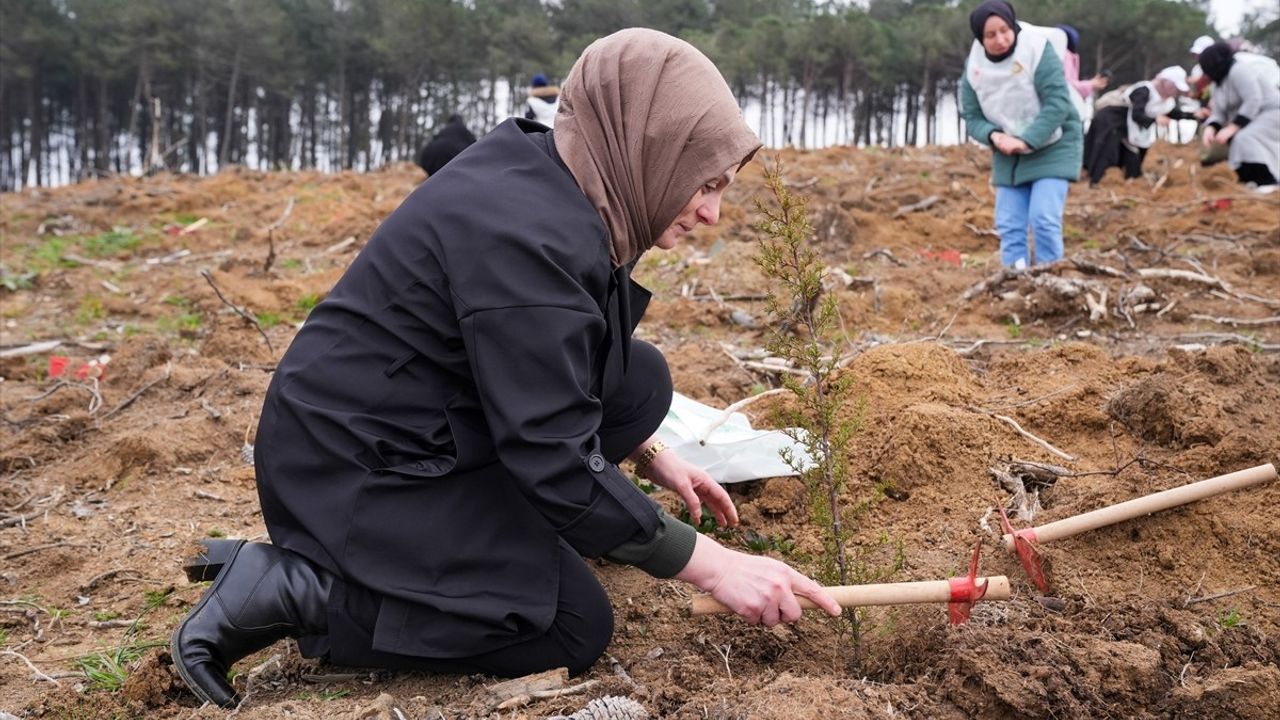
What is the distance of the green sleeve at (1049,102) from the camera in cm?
566

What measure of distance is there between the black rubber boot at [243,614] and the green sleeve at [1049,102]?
5.09 m

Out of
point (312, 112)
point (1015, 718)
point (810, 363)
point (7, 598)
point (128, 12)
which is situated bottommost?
point (7, 598)

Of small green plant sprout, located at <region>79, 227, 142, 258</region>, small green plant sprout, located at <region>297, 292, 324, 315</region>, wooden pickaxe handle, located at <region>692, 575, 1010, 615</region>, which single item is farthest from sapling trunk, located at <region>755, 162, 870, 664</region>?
small green plant sprout, located at <region>79, 227, 142, 258</region>

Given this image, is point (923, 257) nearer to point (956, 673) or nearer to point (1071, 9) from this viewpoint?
point (956, 673)

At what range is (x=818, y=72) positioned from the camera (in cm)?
3872

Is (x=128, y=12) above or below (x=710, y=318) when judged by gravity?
above

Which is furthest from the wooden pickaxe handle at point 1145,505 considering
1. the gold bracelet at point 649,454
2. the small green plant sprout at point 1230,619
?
the gold bracelet at point 649,454

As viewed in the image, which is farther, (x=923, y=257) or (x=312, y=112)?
(x=312, y=112)

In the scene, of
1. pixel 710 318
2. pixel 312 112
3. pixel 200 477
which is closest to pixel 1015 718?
pixel 200 477

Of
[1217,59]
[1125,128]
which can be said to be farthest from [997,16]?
[1125,128]

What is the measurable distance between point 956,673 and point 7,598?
109 inches

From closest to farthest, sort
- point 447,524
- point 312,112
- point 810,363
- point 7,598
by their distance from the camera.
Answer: point 447,524 → point 810,363 → point 7,598 → point 312,112

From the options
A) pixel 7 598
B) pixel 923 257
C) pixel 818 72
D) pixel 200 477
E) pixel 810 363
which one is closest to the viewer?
pixel 810 363

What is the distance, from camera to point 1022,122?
5.95 meters
